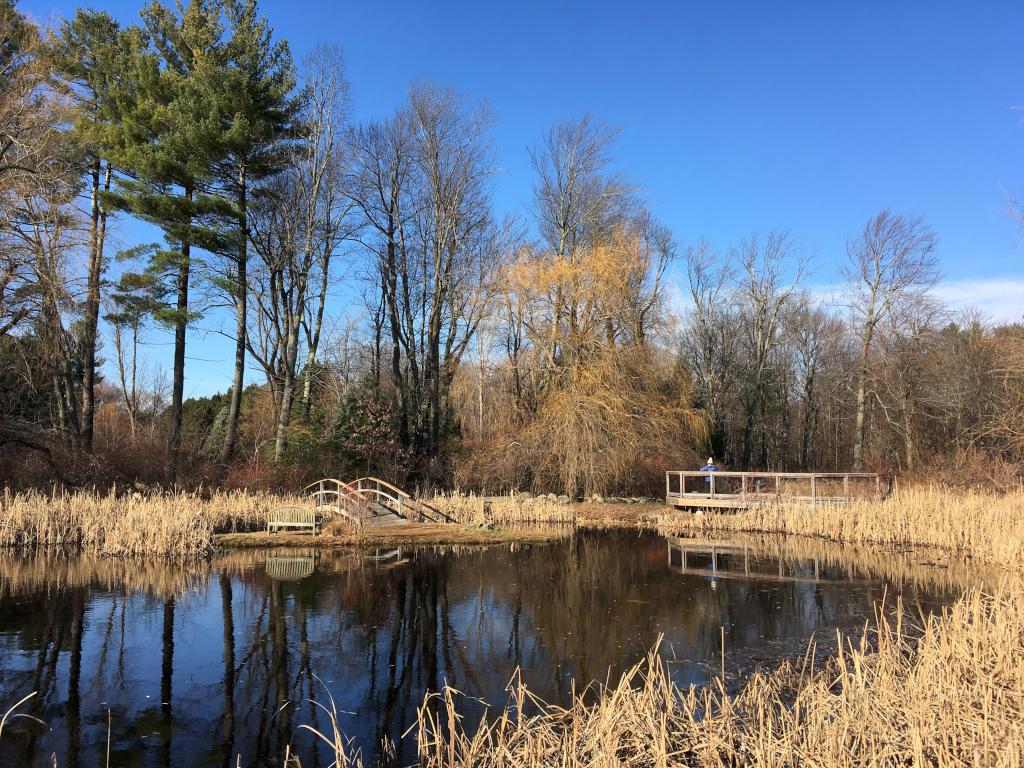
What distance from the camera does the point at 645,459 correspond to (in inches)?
980

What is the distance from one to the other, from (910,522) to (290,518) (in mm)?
14335

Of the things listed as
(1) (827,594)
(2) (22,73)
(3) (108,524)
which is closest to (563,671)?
(1) (827,594)

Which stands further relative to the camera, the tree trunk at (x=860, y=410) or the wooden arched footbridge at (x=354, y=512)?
the tree trunk at (x=860, y=410)

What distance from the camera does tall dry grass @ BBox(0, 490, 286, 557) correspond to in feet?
45.8

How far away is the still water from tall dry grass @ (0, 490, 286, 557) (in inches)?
29.3

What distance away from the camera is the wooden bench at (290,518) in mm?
16812

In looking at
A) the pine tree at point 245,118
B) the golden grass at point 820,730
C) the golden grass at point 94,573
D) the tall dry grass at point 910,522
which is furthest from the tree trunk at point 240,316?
the golden grass at point 820,730

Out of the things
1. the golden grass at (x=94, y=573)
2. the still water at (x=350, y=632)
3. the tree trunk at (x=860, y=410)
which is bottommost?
the still water at (x=350, y=632)

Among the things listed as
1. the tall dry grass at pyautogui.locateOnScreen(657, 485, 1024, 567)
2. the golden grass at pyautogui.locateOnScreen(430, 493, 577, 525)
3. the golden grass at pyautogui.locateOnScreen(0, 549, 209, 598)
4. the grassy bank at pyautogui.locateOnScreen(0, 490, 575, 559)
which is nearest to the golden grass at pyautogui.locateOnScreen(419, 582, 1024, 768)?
the tall dry grass at pyautogui.locateOnScreen(657, 485, 1024, 567)

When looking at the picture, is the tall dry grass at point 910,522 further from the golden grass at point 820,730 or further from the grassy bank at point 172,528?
the golden grass at point 820,730

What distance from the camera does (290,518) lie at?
56.0 ft

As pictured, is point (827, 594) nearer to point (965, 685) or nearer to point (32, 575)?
point (965, 685)

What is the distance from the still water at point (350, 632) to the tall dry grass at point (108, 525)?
0.74 meters

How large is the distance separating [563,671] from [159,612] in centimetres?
593
